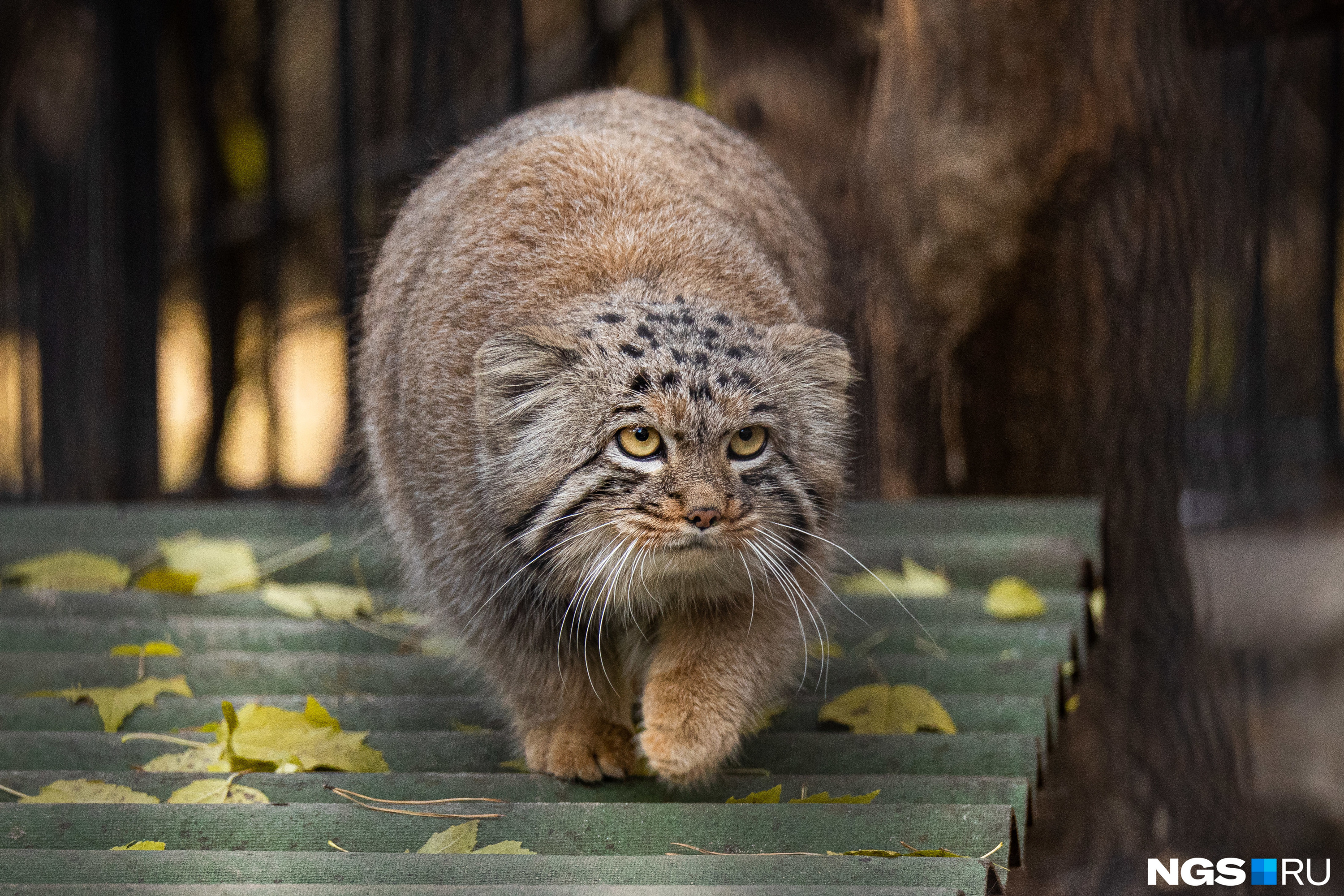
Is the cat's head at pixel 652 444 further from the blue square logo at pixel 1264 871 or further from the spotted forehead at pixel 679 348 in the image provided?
the blue square logo at pixel 1264 871

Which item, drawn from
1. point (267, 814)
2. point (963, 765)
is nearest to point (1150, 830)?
point (963, 765)

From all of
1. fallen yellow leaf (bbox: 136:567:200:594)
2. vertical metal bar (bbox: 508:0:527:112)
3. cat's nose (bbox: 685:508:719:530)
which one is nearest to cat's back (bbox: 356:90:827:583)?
cat's nose (bbox: 685:508:719:530)

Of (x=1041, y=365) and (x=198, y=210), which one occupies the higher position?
(x=198, y=210)

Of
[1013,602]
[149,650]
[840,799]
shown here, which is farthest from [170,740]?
[1013,602]

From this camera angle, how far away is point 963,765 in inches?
123

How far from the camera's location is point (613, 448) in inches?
116

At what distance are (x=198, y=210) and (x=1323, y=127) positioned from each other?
695 cm

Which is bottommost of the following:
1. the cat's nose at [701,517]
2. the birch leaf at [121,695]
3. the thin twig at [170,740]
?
the thin twig at [170,740]

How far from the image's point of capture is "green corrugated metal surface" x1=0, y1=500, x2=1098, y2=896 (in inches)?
97.3

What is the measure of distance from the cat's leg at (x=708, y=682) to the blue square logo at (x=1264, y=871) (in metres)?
2.50

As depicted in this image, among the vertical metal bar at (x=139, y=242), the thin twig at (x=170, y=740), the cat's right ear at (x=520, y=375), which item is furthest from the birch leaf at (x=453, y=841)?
the vertical metal bar at (x=139, y=242)

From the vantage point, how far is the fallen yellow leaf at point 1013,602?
13.4ft

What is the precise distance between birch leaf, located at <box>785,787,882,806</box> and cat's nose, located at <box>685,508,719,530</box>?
25.3 inches

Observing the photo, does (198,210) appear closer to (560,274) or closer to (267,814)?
(560,274)
